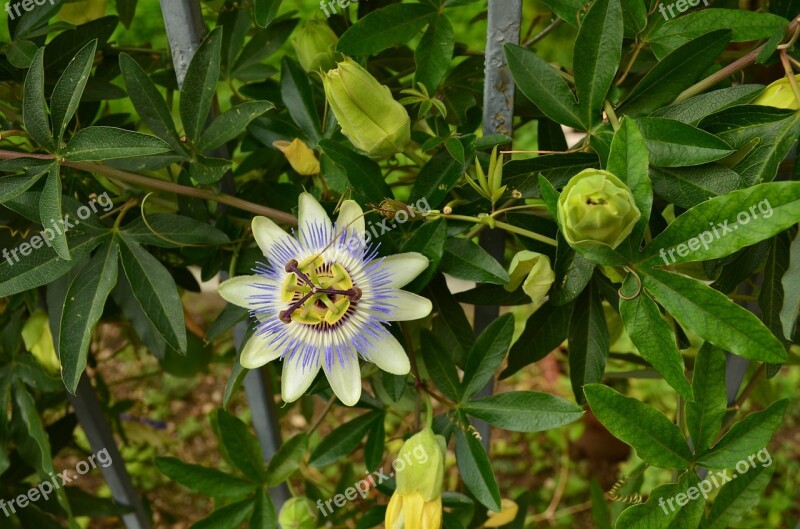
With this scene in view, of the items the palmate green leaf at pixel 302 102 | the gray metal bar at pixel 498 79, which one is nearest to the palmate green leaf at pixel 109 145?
the palmate green leaf at pixel 302 102

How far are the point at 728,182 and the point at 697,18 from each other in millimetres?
188

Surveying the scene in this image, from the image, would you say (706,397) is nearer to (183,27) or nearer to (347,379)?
(347,379)

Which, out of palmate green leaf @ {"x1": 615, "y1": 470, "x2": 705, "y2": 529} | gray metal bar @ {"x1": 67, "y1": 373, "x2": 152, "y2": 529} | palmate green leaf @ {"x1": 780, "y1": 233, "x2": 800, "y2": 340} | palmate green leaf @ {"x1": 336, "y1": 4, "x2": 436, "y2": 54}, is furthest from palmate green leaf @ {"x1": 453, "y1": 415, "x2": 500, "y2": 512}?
gray metal bar @ {"x1": 67, "y1": 373, "x2": 152, "y2": 529}

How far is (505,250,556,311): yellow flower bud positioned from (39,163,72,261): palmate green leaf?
0.43 metres

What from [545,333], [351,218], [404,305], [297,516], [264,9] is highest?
[264,9]

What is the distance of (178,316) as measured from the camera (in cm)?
77

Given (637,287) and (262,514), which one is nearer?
(637,287)

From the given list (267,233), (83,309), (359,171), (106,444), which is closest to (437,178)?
(359,171)

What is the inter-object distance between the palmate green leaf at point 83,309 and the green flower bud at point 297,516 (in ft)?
1.08

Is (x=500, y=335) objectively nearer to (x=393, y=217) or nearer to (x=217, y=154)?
(x=393, y=217)

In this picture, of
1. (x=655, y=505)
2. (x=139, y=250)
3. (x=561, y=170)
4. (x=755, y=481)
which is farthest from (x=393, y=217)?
(x=755, y=481)

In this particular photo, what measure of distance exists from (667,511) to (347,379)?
1.18 ft

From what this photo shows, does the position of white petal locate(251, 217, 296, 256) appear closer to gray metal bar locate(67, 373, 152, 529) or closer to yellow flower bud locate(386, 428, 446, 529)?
yellow flower bud locate(386, 428, 446, 529)

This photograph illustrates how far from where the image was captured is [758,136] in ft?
2.16
